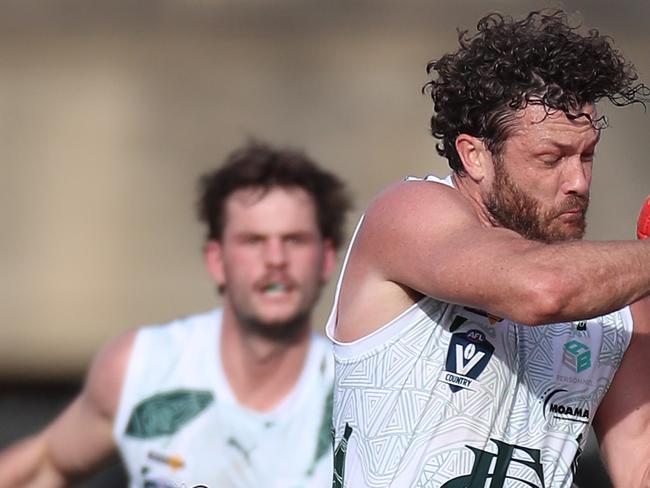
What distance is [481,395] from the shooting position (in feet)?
11.0

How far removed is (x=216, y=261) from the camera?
6.77 m

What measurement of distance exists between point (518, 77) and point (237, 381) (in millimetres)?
3308

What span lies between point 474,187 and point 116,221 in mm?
7166

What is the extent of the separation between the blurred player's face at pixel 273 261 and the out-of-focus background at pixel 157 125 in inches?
120

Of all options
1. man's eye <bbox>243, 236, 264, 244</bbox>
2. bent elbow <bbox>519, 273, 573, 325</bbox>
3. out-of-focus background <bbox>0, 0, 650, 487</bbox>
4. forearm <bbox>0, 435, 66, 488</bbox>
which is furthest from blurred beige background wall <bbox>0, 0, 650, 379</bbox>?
bent elbow <bbox>519, 273, 573, 325</bbox>

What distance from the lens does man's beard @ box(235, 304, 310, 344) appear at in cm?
648

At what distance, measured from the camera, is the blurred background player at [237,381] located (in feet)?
20.4

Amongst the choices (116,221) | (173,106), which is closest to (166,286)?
(116,221)

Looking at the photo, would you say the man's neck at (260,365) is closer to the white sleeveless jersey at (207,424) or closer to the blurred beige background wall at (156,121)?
the white sleeveless jersey at (207,424)

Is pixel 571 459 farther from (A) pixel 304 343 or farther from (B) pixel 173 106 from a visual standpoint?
(B) pixel 173 106

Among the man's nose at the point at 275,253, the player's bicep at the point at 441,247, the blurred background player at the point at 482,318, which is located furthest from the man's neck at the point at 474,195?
the man's nose at the point at 275,253

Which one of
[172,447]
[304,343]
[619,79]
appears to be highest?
[619,79]

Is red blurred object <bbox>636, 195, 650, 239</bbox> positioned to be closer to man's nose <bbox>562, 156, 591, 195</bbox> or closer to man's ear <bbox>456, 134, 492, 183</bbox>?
Result: man's nose <bbox>562, 156, 591, 195</bbox>

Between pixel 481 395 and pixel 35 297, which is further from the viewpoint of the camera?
pixel 35 297
